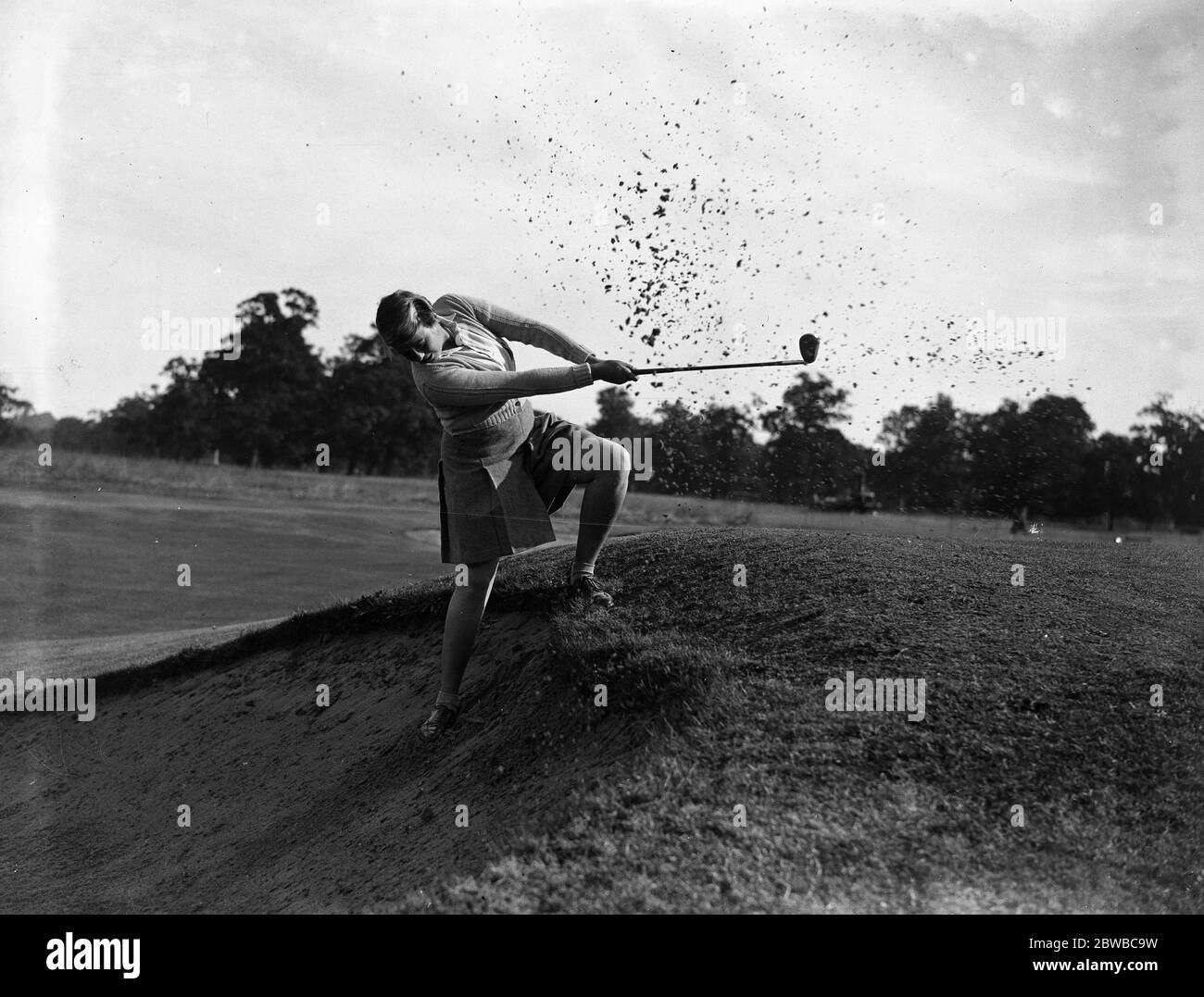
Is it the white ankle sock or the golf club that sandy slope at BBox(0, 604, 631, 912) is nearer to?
the white ankle sock

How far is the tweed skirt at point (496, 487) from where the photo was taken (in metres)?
6.26

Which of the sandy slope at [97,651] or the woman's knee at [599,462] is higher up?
the woman's knee at [599,462]

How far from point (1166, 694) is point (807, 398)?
32.2 ft

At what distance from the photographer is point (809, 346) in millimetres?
6660

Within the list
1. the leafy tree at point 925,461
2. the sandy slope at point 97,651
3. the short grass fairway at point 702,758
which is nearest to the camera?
the short grass fairway at point 702,758

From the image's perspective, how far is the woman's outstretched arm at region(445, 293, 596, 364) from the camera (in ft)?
21.6

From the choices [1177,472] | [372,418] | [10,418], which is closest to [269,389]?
[372,418]

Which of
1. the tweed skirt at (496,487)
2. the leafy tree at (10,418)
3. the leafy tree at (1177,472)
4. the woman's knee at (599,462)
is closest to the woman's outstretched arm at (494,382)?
the tweed skirt at (496,487)

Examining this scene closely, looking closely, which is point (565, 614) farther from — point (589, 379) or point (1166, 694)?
point (1166, 694)

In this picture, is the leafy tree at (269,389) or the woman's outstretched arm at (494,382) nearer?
the woman's outstretched arm at (494,382)

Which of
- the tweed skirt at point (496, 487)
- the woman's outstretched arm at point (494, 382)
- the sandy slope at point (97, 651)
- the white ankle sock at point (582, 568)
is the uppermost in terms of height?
the woman's outstretched arm at point (494, 382)

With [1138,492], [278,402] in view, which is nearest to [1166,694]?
[1138,492]

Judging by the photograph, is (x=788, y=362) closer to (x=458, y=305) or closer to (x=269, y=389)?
(x=458, y=305)

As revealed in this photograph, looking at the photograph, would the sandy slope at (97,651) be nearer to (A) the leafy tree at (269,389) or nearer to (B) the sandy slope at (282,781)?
(B) the sandy slope at (282,781)
